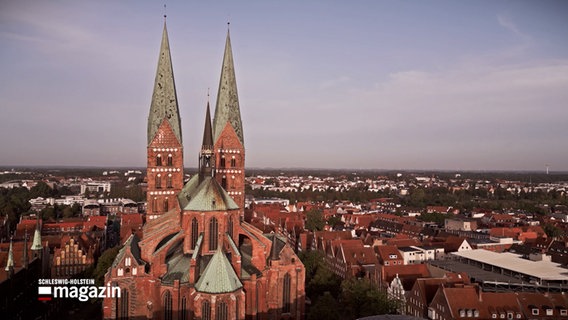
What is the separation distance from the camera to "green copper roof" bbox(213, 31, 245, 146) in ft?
185

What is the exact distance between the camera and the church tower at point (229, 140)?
184ft

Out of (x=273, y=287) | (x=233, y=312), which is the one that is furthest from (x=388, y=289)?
(x=233, y=312)

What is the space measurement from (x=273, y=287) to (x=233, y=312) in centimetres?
681

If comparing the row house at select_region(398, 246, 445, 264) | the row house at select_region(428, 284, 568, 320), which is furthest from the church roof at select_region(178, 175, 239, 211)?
the row house at select_region(398, 246, 445, 264)

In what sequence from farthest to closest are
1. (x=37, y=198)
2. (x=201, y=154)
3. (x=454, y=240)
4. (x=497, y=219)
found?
(x=37, y=198) < (x=497, y=219) < (x=454, y=240) < (x=201, y=154)

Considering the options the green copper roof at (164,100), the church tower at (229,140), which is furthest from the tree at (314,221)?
Answer: the green copper roof at (164,100)

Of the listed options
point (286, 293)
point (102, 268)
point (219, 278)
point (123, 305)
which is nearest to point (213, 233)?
point (219, 278)

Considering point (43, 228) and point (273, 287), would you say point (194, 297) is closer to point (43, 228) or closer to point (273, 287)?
point (273, 287)

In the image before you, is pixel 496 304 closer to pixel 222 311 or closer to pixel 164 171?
pixel 222 311

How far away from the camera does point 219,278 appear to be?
37844 mm

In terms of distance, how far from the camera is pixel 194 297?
38.2 metres

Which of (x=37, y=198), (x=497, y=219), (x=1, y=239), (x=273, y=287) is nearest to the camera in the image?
(x=273, y=287)

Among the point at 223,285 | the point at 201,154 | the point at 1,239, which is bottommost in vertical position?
the point at 1,239

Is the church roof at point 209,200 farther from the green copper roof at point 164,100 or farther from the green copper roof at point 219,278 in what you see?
the green copper roof at point 164,100
